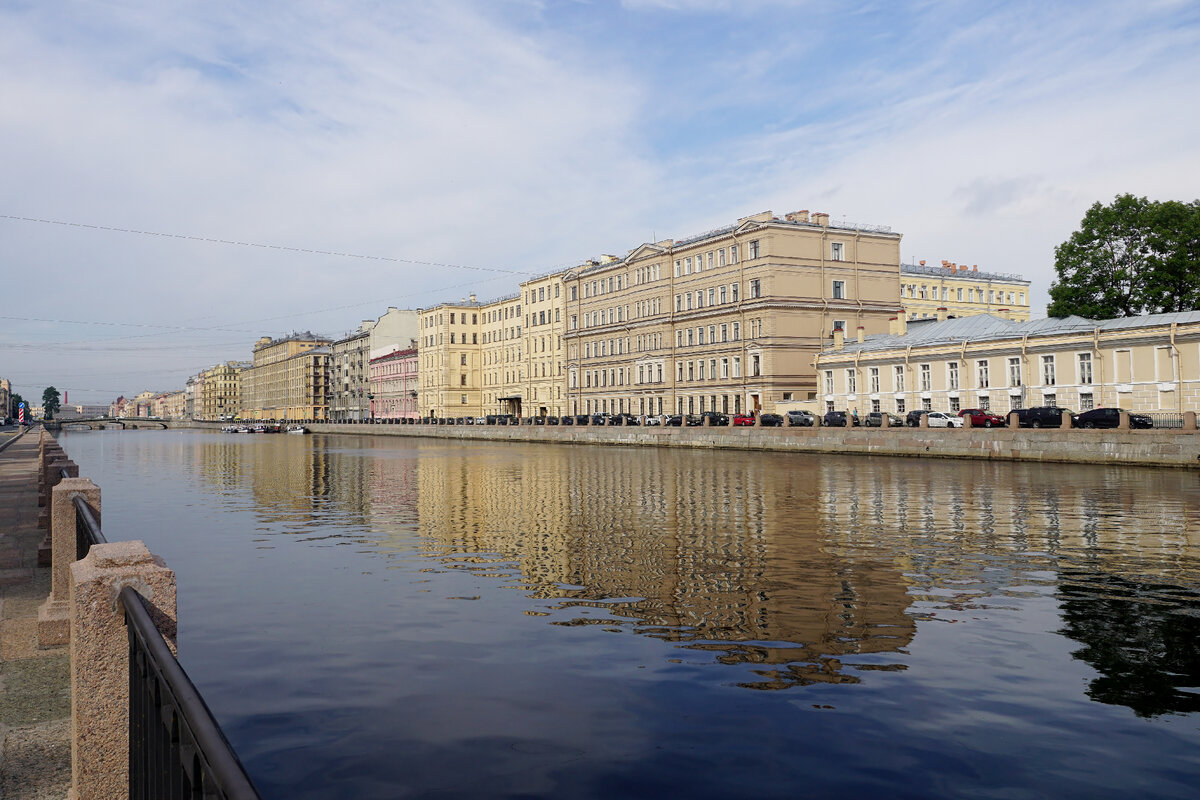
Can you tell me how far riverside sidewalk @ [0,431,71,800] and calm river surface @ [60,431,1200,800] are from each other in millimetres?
1326

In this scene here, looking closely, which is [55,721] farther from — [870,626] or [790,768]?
[870,626]

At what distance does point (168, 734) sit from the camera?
3504mm

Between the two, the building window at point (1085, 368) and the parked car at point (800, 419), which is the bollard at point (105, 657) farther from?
the parked car at point (800, 419)

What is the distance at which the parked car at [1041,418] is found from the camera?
155ft

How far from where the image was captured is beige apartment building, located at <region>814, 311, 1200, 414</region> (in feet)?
160

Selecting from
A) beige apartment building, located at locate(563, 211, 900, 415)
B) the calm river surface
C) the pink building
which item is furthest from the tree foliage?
the pink building

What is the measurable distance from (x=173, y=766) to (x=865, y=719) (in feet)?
18.5

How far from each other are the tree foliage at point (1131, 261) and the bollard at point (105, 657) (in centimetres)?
7186

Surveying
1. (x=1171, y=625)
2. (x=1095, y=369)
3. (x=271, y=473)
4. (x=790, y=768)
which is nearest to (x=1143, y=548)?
(x=1171, y=625)

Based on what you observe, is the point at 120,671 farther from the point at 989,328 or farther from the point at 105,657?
the point at 989,328

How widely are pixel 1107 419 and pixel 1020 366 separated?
13.5 m

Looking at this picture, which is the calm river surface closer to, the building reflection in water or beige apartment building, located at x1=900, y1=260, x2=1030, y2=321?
the building reflection in water

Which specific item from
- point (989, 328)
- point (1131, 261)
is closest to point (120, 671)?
point (989, 328)

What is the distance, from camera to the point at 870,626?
1053 cm
